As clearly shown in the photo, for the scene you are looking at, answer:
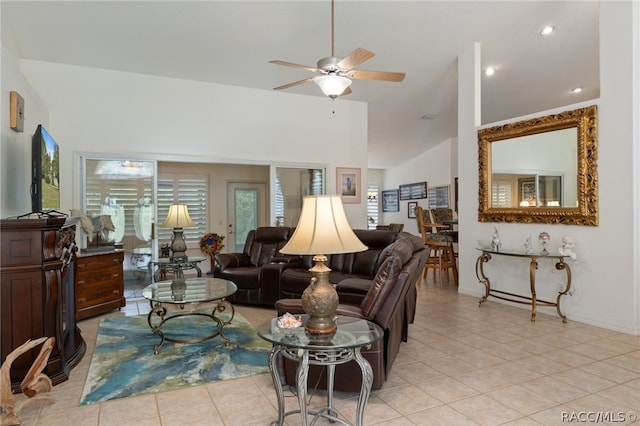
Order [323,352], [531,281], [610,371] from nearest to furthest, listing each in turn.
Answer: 1. [323,352]
2. [610,371]
3. [531,281]

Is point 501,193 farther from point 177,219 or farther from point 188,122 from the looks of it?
point 188,122

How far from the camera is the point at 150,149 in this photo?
5551mm

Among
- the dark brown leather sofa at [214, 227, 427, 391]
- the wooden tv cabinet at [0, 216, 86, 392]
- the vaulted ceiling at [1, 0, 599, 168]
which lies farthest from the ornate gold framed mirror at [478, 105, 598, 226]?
the wooden tv cabinet at [0, 216, 86, 392]

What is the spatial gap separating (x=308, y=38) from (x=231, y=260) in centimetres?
314

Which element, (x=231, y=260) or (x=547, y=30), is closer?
(x=547, y=30)

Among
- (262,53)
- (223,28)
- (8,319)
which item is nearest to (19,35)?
(223,28)

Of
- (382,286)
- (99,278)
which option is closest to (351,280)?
(382,286)

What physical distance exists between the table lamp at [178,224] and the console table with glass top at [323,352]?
109 inches

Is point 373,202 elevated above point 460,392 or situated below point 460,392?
above

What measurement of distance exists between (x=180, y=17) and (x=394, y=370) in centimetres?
430

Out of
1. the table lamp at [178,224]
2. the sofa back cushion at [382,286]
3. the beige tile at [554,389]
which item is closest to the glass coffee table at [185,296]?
the table lamp at [178,224]

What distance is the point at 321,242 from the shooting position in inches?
79.8

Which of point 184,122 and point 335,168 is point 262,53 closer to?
point 184,122

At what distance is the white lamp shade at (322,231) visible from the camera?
6.62ft
